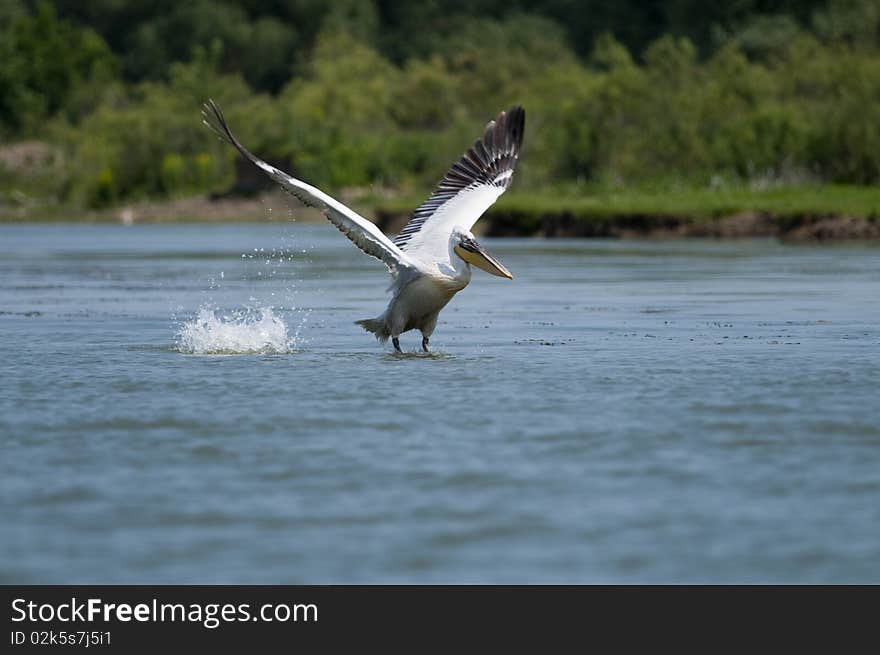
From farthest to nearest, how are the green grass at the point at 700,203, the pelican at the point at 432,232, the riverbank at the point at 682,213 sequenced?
the green grass at the point at 700,203 → the riverbank at the point at 682,213 → the pelican at the point at 432,232

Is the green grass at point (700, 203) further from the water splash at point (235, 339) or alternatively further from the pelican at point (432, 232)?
the water splash at point (235, 339)

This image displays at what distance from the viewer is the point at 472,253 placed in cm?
1197

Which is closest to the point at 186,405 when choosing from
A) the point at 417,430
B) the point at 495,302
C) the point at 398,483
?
the point at 417,430

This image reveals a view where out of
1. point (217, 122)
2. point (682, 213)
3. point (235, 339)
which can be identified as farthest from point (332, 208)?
point (682, 213)

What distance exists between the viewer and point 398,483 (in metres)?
7.31

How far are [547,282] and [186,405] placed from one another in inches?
427

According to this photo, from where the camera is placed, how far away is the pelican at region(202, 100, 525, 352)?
11.3 metres

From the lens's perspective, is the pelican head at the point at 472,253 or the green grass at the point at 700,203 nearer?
the pelican head at the point at 472,253

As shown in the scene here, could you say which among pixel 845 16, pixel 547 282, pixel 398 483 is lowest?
pixel 398 483

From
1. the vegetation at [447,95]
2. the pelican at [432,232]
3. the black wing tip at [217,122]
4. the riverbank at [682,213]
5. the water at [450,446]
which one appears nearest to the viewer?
the water at [450,446]

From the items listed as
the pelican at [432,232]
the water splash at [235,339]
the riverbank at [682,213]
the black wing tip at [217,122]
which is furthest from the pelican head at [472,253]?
the riverbank at [682,213]

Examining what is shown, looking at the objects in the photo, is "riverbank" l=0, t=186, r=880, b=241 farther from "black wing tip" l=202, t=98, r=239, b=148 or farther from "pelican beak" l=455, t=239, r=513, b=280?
"black wing tip" l=202, t=98, r=239, b=148

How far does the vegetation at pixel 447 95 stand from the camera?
3712cm
